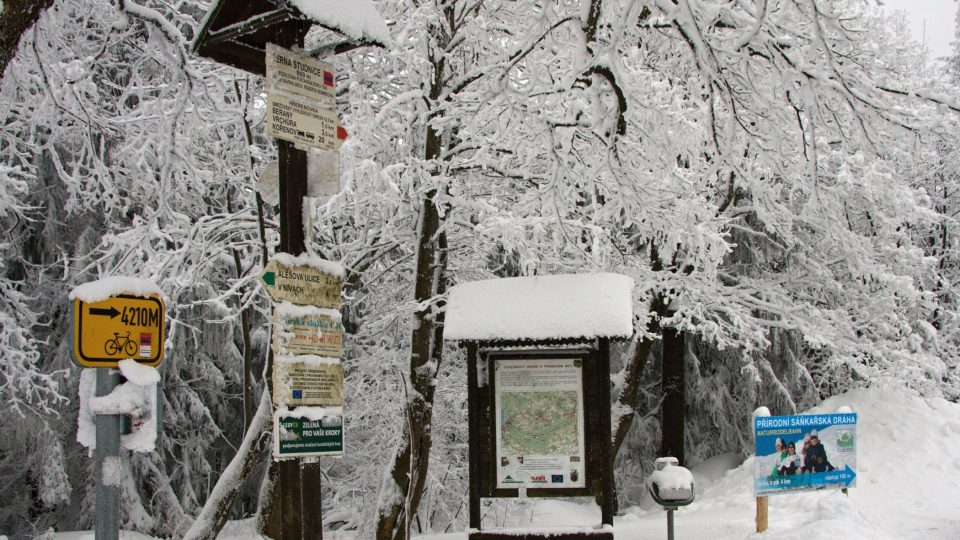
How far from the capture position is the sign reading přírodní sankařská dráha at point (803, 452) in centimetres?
861

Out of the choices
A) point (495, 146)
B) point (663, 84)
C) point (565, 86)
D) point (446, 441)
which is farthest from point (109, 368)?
point (446, 441)

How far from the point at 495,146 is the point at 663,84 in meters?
1.87

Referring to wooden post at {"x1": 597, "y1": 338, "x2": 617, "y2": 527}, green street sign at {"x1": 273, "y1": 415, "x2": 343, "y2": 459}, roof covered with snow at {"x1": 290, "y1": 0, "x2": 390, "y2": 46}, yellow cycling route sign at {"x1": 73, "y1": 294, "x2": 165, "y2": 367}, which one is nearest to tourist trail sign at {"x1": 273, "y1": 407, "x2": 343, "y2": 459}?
green street sign at {"x1": 273, "y1": 415, "x2": 343, "y2": 459}

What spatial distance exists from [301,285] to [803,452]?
6.62 metres

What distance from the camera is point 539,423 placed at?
6.79 m

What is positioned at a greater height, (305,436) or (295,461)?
(305,436)

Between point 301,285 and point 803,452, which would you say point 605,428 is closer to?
point 301,285

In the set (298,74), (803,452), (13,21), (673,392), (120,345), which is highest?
(13,21)

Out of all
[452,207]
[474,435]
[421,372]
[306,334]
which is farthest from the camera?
[452,207]

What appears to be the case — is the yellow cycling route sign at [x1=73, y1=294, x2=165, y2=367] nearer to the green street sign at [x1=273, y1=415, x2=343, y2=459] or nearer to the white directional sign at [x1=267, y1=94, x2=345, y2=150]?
the green street sign at [x1=273, y1=415, x2=343, y2=459]

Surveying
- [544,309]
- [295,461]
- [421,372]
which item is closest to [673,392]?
[421,372]

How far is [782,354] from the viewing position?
52.7 ft

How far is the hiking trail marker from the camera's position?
4309 mm

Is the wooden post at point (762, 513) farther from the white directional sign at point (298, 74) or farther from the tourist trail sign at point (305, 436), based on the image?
the white directional sign at point (298, 74)
